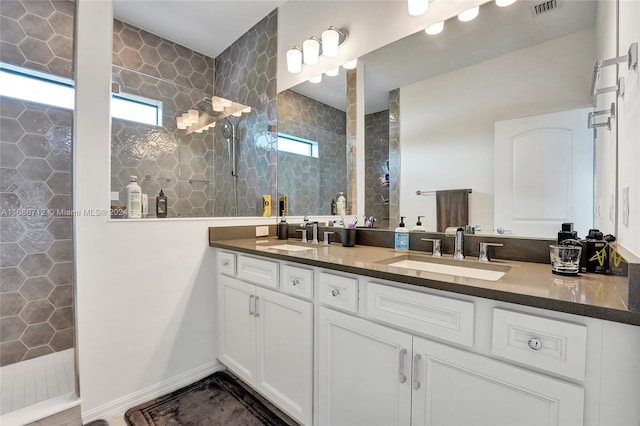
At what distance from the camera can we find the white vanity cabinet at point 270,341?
1335 millimetres

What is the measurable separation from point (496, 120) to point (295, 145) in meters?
1.54

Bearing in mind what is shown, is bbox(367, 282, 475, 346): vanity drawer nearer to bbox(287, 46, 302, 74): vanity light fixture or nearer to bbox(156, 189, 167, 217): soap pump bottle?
bbox(156, 189, 167, 217): soap pump bottle

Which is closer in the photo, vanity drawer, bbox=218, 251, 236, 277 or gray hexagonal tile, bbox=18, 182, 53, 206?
vanity drawer, bbox=218, 251, 236, 277

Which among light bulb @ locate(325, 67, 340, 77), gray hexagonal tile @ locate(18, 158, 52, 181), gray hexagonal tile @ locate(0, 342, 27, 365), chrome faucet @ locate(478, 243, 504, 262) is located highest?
light bulb @ locate(325, 67, 340, 77)

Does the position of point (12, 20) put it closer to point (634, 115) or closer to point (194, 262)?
point (194, 262)

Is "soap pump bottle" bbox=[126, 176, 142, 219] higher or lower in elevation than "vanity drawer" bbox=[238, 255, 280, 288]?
higher

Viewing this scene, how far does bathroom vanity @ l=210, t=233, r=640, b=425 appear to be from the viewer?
0.69 m

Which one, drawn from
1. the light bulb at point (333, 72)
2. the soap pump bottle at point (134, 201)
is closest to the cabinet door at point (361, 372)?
the soap pump bottle at point (134, 201)

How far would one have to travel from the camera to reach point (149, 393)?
1700 millimetres

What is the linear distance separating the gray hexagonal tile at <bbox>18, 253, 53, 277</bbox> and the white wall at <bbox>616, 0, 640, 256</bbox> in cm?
316

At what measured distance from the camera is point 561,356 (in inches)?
28.1

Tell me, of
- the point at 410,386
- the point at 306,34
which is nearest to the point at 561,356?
the point at 410,386

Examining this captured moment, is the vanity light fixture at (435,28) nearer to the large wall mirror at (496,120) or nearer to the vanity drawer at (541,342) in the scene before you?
the large wall mirror at (496,120)

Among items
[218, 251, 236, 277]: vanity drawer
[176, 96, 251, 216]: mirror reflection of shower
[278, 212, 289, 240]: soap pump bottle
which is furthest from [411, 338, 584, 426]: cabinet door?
[176, 96, 251, 216]: mirror reflection of shower
